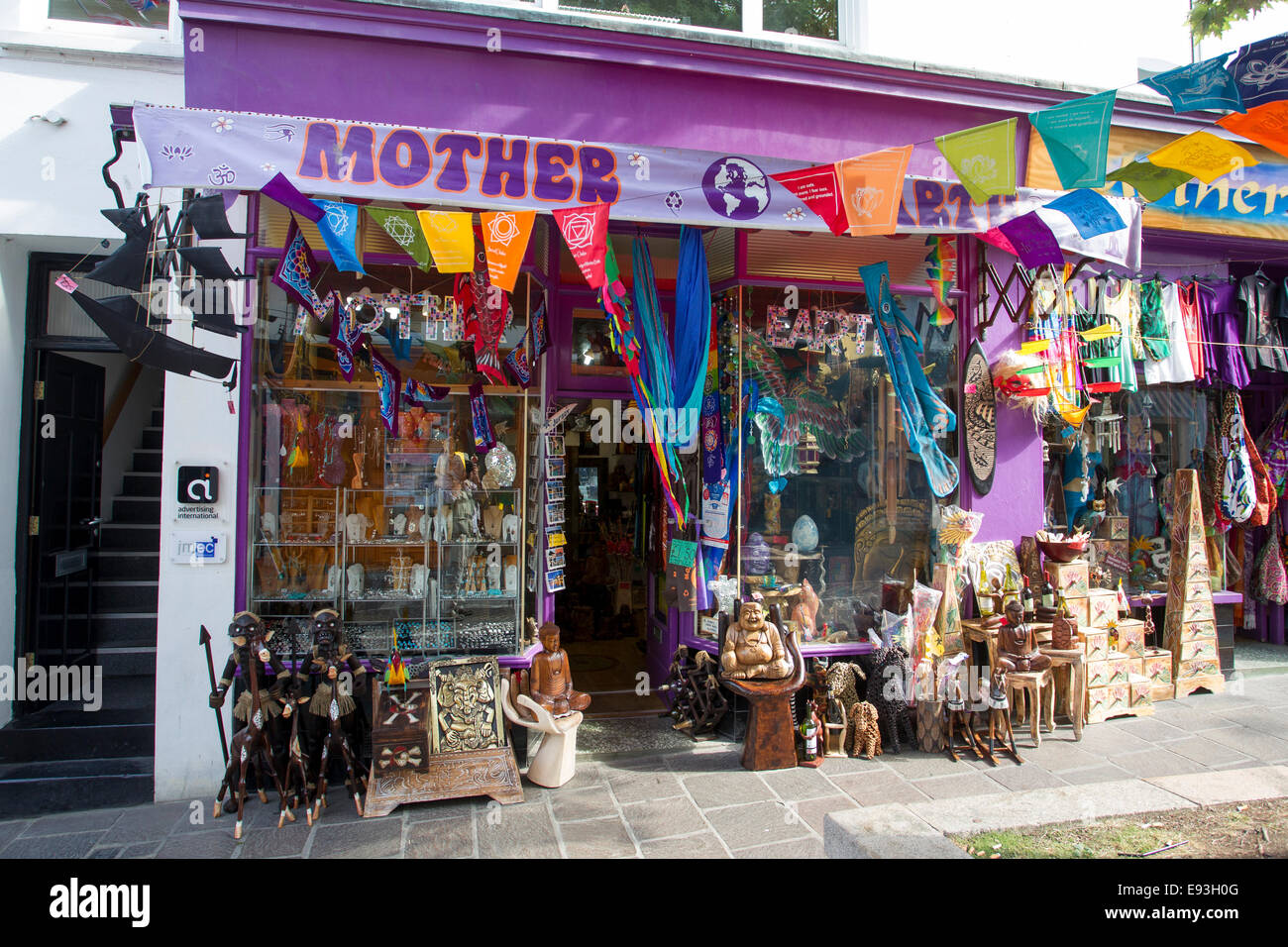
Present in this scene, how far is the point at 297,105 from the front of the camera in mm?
4930

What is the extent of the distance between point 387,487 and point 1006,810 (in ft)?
14.6

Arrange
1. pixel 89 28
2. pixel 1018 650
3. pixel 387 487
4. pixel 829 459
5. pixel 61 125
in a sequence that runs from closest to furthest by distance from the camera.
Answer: pixel 61 125 < pixel 89 28 < pixel 1018 650 < pixel 387 487 < pixel 829 459

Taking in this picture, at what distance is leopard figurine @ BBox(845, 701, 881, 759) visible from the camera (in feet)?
17.2

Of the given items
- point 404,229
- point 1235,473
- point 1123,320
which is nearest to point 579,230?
point 404,229

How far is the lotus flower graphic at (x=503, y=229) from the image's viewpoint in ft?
13.8

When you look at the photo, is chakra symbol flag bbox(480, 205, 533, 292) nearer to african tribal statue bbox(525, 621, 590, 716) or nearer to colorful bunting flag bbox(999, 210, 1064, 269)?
african tribal statue bbox(525, 621, 590, 716)

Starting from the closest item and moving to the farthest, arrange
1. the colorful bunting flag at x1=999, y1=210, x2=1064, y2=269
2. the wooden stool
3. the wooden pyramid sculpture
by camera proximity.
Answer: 1. the colorful bunting flag at x1=999, y1=210, x2=1064, y2=269
2. the wooden stool
3. the wooden pyramid sculpture

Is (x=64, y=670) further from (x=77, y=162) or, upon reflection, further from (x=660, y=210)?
(x=660, y=210)

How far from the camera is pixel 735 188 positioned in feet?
16.3

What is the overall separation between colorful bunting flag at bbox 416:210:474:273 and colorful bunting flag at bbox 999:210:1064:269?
3914 mm

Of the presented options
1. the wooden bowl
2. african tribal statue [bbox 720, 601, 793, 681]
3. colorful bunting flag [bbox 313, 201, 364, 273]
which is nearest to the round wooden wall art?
the wooden bowl

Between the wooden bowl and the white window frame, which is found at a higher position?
the white window frame

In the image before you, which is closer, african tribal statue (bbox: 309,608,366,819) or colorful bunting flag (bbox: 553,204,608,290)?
colorful bunting flag (bbox: 553,204,608,290)

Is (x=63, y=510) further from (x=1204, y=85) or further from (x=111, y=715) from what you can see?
(x=1204, y=85)
